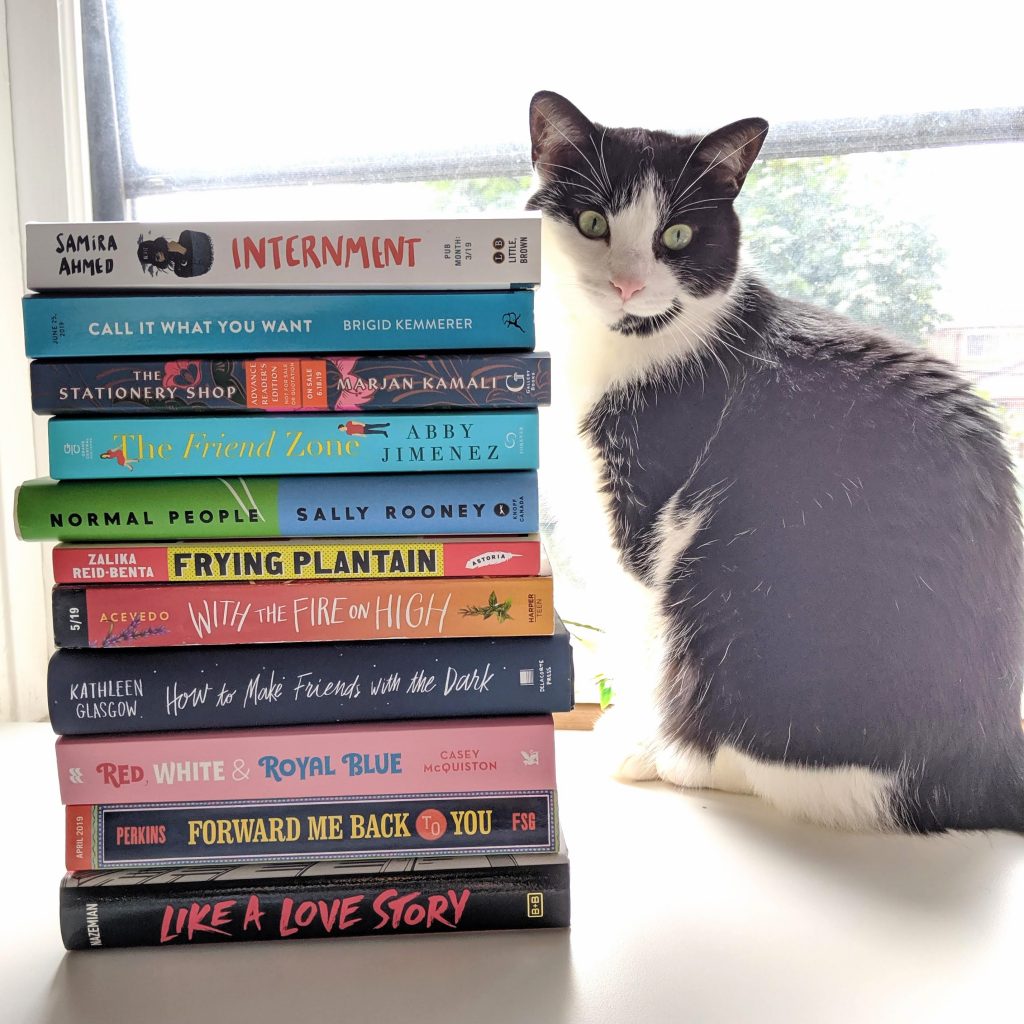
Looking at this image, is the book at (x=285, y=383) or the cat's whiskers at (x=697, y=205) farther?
the cat's whiskers at (x=697, y=205)

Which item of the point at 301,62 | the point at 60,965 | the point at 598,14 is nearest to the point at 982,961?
the point at 60,965

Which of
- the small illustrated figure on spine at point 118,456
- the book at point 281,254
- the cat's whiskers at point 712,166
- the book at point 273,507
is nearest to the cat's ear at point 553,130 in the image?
the cat's whiskers at point 712,166

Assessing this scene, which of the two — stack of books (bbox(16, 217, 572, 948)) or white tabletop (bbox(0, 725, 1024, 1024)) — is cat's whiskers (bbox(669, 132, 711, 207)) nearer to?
stack of books (bbox(16, 217, 572, 948))

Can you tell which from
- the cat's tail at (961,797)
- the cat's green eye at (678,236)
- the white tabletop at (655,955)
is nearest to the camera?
the white tabletop at (655,955)

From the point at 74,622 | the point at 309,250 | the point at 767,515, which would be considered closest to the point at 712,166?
the point at 767,515

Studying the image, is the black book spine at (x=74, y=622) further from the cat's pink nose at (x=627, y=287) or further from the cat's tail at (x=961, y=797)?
the cat's tail at (x=961, y=797)

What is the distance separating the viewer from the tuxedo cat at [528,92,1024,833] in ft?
2.74

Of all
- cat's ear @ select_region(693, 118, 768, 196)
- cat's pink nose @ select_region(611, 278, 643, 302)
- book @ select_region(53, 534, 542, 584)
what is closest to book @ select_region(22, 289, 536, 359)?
book @ select_region(53, 534, 542, 584)

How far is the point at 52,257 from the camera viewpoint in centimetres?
67

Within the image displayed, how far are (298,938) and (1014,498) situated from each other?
0.71m

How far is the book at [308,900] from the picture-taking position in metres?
0.67

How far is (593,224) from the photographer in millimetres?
944

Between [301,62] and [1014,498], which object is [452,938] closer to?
[1014,498]

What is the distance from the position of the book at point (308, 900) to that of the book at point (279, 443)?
28 centimetres
